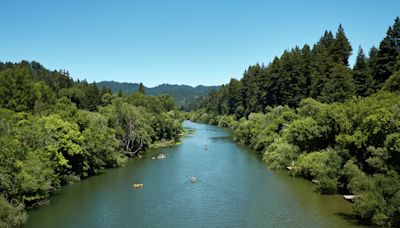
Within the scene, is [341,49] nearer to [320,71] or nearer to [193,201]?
[320,71]

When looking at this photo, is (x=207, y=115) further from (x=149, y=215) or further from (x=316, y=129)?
(x=149, y=215)

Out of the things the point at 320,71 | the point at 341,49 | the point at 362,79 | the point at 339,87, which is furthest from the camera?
the point at 341,49

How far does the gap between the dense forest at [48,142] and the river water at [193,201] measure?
216 cm

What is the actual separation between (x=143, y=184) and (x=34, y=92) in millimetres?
32002

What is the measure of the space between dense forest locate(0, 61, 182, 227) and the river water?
2.16m

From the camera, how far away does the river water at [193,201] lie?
34000 mm

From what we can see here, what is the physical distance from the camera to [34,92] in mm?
67812

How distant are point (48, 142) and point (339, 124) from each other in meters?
34.1

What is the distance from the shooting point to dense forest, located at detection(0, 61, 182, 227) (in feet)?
112

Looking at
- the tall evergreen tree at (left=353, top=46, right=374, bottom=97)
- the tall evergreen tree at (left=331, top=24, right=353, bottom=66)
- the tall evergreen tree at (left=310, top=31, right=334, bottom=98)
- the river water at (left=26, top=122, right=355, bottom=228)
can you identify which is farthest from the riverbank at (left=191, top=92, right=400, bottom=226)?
the tall evergreen tree at (left=331, top=24, right=353, bottom=66)

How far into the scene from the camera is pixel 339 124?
4656cm

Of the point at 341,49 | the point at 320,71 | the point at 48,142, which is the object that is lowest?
the point at 48,142

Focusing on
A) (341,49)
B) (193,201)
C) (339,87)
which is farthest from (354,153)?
(341,49)

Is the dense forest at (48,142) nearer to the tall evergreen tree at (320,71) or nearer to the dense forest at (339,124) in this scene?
the dense forest at (339,124)
